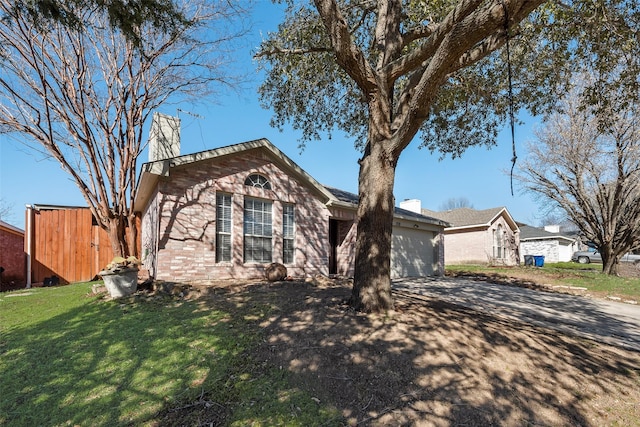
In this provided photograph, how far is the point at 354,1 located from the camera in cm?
836

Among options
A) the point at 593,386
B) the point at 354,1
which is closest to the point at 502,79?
the point at 354,1

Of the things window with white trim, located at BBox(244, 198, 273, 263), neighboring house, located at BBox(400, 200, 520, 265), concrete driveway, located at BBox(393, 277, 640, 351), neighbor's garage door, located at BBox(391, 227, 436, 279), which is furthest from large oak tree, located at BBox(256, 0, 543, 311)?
neighboring house, located at BBox(400, 200, 520, 265)

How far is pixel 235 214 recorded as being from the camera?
29.6 feet

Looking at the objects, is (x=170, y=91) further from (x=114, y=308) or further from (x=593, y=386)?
(x=593, y=386)

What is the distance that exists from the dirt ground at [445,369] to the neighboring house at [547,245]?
111 ft

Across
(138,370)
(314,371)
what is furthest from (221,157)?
(314,371)

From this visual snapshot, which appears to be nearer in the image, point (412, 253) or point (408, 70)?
point (408, 70)

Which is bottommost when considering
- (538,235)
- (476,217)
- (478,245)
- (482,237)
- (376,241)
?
(478,245)

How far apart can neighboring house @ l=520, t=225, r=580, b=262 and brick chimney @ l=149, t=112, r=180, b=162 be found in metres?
35.4

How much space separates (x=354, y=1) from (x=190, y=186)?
6.63 meters

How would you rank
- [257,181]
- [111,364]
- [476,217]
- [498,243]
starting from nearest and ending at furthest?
1. [111,364]
2. [257,181]
3. [498,243]
4. [476,217]

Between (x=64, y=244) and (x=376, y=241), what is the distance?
11415 mm

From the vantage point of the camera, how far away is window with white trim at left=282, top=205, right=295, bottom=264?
10134mm

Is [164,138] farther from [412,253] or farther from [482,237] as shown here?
[482,237]
